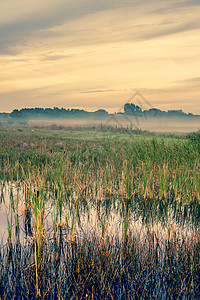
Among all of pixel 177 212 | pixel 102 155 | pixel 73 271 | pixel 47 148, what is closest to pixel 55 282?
pixel 73 271

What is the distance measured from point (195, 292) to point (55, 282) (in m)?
1.90

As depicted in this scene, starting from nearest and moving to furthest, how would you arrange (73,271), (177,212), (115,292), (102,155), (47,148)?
(115,292)
(73,271)
(177,212)
(102,155)
(47,148)

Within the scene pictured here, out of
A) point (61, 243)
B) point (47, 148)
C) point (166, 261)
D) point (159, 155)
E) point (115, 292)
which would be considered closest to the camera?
point (115, 292)

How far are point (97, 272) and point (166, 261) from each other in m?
1.22

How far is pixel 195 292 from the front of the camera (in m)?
3.87

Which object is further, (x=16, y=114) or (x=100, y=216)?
(x=16, y=114)

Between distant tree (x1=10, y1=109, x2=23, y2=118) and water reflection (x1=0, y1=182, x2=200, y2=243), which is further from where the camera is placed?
distant tree (x1=10, y1=109, x2=23, y2=118)

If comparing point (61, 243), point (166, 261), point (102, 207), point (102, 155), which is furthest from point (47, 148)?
point (166, 261)

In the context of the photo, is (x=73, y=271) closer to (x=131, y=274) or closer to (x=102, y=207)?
(x=131, y=274)

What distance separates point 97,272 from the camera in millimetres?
4016

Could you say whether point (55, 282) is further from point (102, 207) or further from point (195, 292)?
point (102, 207)

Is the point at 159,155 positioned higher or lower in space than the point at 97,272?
higher

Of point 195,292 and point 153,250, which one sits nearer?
point 195,292

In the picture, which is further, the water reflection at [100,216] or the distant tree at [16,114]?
the distant tree at [16,114]
